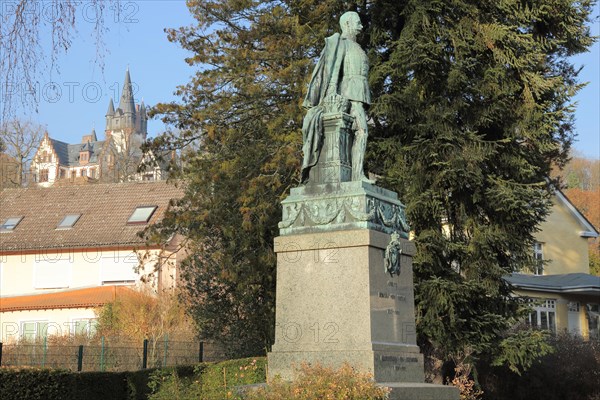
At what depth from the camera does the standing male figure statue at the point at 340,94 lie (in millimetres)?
12695

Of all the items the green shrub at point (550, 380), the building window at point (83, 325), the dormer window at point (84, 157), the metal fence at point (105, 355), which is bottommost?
the green shrub at point (550, 380)

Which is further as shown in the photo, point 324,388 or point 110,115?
point 110,115

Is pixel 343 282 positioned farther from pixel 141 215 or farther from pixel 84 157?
pixel 84 157

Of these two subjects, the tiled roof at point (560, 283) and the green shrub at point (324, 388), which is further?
the tiled roof at point (560, 283)

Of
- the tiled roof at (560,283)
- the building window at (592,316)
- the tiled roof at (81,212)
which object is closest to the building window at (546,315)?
the tiled roof at (560,283)

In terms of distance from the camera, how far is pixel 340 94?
512 inches

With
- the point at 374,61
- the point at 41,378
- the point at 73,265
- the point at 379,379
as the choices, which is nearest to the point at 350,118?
the point at 379,379

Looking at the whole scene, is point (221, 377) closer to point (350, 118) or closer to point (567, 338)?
point (350, 118)

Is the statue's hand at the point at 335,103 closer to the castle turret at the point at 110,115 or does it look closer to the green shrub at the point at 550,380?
the green shrub at the point at 550,380

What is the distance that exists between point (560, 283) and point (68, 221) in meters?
22.9

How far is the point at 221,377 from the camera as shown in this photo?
1883 cm

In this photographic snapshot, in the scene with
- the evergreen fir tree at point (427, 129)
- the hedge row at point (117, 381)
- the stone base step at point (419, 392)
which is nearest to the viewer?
the stone base step at point (419, 392)

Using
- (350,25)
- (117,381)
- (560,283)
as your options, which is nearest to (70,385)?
(117,381)

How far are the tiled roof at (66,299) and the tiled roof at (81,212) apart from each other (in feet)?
7.58
